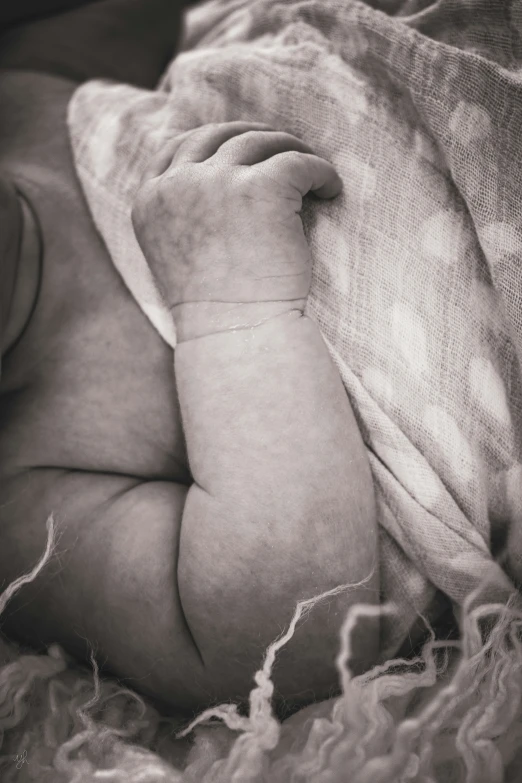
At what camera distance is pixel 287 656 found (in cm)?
57

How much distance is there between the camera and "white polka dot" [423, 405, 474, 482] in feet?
1.93

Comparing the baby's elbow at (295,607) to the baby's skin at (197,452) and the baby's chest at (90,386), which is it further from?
the baby's chest at (90,386)

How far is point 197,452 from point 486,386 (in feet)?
0.92

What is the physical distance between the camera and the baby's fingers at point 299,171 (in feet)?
1.92

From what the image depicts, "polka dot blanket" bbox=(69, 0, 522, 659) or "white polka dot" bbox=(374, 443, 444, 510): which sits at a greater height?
"polka dot blanket" bbox=(69, 0, 522, 659)

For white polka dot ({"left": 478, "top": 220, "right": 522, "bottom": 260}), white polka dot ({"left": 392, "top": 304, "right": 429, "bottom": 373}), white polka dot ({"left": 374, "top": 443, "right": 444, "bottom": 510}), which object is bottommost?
white polka dot ({"left": 374, "top": 443, "right": 444, "bottom": 510})

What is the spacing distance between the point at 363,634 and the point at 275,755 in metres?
0.13

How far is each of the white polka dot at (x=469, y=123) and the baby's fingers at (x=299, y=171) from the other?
0.12 meters

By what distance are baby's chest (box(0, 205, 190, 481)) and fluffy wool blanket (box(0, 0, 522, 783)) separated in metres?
0.04

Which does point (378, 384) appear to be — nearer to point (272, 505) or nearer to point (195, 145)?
point (272, 505)

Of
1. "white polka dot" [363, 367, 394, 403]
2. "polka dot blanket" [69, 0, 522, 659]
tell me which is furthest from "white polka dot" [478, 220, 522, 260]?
"white polka dot" [363, 367, 394, 403]

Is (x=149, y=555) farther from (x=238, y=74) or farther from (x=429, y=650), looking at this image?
(x=238, y=74)

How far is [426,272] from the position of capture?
0.59m

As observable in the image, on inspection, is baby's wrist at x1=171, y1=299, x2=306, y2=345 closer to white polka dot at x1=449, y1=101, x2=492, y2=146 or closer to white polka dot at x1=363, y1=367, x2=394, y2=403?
white polka dot at x1=363, y1=367, x2=394, y2=403
